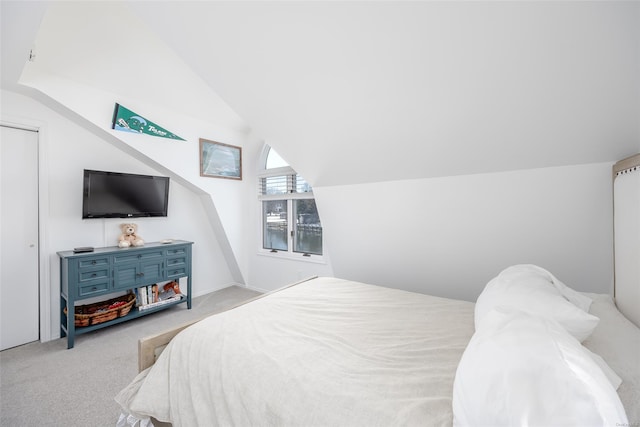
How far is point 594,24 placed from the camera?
3.36 feet

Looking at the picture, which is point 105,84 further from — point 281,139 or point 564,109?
point 564,109

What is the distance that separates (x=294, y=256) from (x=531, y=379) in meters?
3.49

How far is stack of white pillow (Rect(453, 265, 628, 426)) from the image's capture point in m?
0.55

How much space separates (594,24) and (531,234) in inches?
53.9

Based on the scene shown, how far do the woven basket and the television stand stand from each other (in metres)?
0.04

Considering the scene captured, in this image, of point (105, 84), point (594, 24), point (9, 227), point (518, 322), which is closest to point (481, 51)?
point (594, 24)

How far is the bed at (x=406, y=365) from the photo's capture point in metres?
0.61

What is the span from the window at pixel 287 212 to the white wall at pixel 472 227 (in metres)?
0.93

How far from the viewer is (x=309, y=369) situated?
108cm

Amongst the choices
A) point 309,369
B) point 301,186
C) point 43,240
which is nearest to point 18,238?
point 43,240

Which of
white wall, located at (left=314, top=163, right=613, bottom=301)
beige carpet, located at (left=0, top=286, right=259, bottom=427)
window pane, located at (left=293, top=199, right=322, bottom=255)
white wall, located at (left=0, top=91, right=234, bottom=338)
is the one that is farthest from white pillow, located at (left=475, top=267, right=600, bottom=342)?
white wall, located at (left=0, top=91, right=234, bottom=338)

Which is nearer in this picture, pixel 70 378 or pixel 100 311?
pixel 70 378

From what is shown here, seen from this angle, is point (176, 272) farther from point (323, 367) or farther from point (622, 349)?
point (622, 349)

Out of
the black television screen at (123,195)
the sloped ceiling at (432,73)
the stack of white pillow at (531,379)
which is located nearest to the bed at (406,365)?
the stack of white pillow at (531,379)
